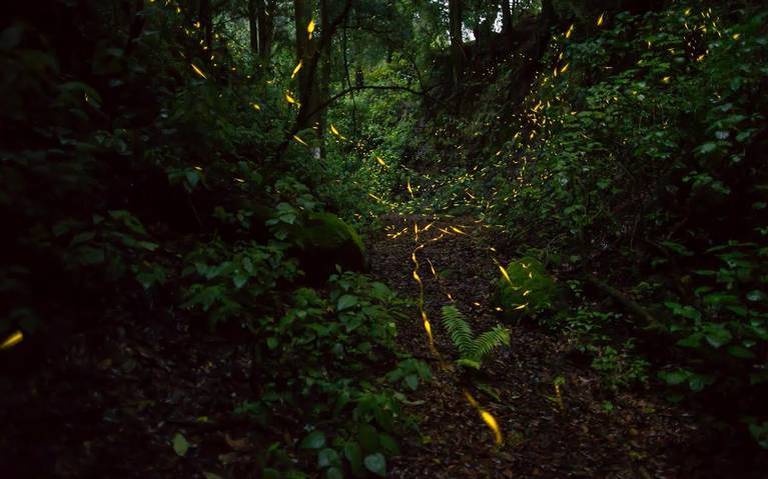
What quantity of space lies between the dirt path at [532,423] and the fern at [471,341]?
0.60ft

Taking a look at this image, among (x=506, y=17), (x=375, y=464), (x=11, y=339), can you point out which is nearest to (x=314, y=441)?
(x=375, y=464)

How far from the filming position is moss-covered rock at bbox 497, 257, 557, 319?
616 centimetres

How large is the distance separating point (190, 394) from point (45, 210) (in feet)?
5.43

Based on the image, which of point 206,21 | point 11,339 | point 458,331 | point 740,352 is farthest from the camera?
point 206,21

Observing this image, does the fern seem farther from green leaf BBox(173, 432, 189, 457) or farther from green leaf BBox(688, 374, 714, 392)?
green leaf BBox(173, 432, 189, 457)

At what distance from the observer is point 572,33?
39.2ft

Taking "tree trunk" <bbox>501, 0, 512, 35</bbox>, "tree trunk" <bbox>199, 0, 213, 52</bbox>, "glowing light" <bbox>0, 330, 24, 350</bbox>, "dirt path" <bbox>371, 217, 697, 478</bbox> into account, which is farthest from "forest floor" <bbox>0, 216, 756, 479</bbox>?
"tree trunk" <bbox>501, 0, 512, 35</bbox>

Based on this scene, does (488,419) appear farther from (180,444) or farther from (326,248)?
(326,248)

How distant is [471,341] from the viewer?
5.26 m

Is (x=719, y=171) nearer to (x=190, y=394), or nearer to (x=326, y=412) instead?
(x=326, y=412)

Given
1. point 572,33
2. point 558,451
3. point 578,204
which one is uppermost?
point 572,33

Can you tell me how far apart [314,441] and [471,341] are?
269 centimetres

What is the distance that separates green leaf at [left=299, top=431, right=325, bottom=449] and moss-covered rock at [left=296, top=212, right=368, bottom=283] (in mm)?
2862

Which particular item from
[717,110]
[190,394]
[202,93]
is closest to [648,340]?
[717,110]
